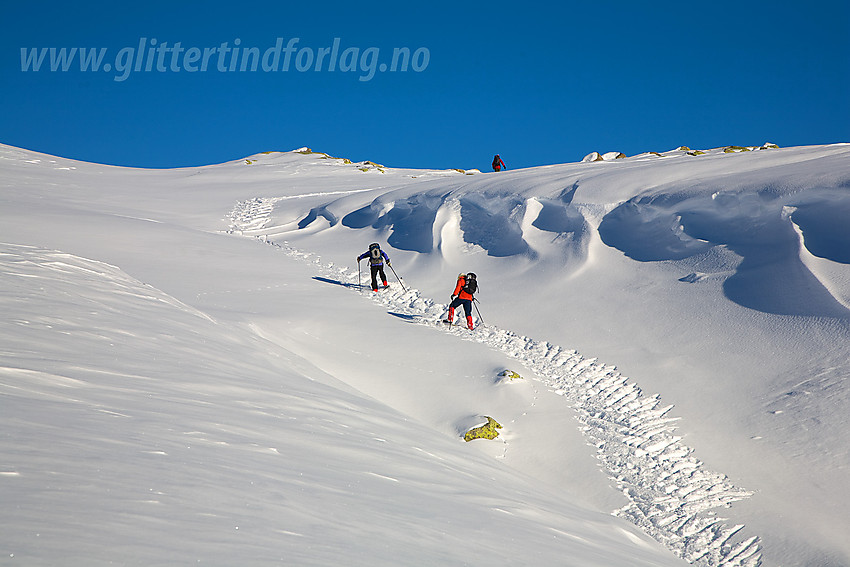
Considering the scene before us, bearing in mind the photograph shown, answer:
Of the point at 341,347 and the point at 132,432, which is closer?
the point at 132,432

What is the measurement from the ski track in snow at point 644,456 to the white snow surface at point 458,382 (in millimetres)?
42

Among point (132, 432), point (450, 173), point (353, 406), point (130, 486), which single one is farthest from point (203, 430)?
point (450, 173)

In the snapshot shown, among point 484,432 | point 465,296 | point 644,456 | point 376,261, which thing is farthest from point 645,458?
point 376,261

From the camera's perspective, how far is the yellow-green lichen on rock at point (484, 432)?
927cm

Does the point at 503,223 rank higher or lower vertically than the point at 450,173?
lower

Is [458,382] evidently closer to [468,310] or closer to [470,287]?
[468,310]

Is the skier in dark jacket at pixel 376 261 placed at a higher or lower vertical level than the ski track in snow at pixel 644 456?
higher

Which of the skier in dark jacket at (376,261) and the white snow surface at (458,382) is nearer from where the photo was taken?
the white snow surface at (458,382)

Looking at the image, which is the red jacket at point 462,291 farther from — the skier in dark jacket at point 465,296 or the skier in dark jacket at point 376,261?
the skier in dark jacket at point 376,261

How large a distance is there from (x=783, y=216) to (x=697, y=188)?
2.57 metres

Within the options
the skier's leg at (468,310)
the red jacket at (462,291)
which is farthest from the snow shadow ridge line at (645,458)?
the red jacket at (462,291)

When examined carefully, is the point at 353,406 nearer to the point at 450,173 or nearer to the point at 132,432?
the point at 132,432

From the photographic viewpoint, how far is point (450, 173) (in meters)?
36.7

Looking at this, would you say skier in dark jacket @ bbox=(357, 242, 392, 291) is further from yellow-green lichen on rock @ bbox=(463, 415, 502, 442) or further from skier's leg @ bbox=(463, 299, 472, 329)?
yellow-green lichen on rock @ bbox=(463, 415, 502, 442)
